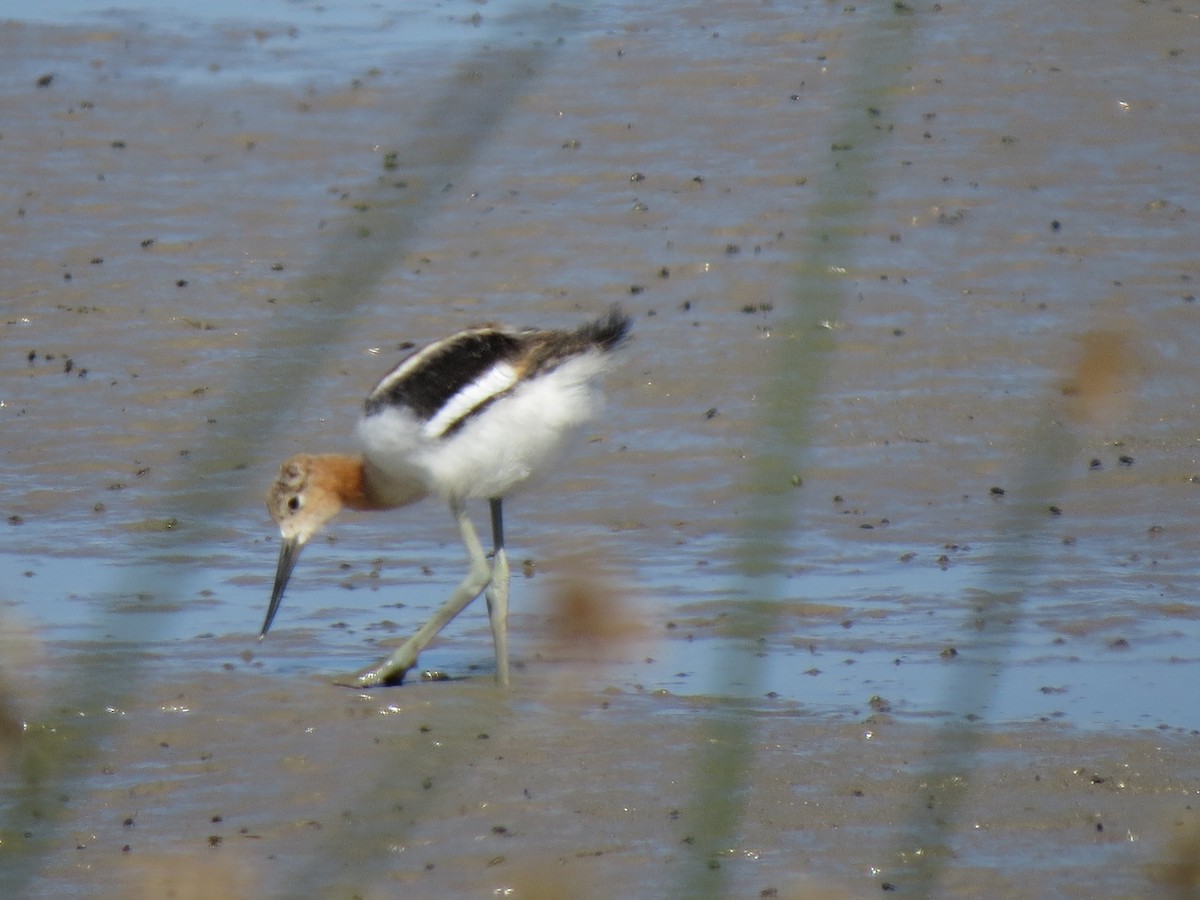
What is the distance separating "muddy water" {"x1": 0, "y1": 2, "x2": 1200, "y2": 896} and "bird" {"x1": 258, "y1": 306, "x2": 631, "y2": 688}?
27cm

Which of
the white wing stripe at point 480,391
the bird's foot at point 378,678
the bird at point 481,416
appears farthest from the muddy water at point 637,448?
the white wing stripe at point 480,391

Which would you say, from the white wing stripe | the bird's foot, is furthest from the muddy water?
the white wing stripe

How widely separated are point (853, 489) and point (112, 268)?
3679mm

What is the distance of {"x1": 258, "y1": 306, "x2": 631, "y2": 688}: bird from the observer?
4965 mm

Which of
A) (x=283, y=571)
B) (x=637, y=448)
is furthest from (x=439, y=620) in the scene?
(x=637, y=448)

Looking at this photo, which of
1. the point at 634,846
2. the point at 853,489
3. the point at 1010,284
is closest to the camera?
the point at 634,846

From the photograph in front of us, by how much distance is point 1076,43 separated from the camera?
10.3 m

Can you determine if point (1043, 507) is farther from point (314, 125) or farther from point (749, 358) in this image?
point (314, 125)

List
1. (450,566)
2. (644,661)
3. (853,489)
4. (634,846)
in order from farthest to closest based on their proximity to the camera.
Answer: (853,489)
(450,566)
(644,661)
(634,846)

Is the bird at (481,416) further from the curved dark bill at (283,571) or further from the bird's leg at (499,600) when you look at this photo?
the curved dark bill at (283,571)

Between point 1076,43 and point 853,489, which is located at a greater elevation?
point 1076,43

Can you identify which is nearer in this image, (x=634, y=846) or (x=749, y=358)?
(x=634, y=846)

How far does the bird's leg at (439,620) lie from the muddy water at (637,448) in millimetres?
87

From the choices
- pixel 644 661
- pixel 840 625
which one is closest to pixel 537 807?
pixel 644 661
